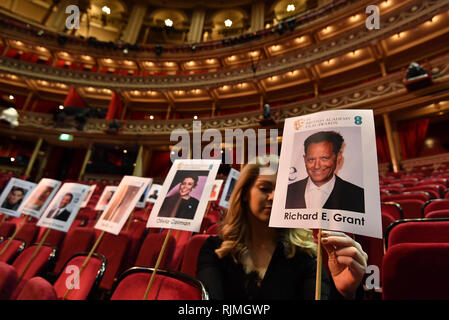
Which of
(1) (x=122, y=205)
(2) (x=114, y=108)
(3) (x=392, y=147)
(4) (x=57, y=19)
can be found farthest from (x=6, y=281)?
(4) (x=57, y=19)

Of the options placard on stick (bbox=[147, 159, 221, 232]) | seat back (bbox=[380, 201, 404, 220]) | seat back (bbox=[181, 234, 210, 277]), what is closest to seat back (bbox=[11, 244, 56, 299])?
seat back (bbox=[181, 234, 210, 277])

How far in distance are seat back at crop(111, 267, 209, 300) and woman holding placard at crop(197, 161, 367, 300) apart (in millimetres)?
107

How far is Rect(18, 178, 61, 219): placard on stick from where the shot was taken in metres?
2.45

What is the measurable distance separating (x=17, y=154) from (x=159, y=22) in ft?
34.3

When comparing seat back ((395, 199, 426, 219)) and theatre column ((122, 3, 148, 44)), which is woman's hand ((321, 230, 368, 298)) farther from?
theatre column ((122, 3, 148, 44))

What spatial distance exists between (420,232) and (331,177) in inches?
24.0

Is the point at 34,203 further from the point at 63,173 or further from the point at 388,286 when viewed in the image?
the point at 63,173

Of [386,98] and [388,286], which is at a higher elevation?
[386,98]

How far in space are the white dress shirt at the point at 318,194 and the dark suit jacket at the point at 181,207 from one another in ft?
2.10

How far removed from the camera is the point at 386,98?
21.1 ft

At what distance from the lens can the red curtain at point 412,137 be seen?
709 cm

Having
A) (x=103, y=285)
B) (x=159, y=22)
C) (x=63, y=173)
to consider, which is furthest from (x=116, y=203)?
(x=159, y=22)

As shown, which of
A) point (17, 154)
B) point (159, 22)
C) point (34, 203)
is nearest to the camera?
point (34, 203)

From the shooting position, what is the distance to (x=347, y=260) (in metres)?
0.74
